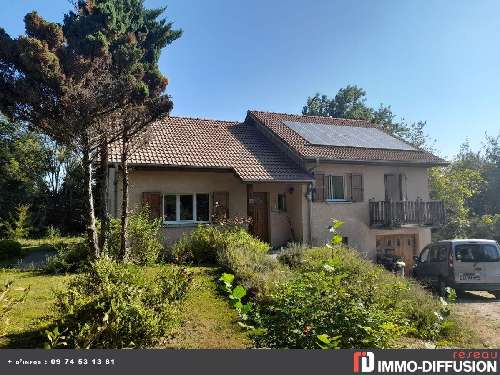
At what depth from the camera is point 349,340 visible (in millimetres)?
3465

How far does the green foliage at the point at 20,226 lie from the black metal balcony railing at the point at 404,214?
1819 centimetres

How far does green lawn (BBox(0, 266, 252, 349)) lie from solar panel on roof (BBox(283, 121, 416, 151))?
39.0 ft

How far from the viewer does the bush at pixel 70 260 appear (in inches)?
376

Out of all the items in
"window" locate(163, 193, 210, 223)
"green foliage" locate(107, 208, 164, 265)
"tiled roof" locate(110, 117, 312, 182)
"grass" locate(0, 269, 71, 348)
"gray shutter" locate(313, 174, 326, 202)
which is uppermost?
"tiled roof" locate(110, 117, 312, 182)

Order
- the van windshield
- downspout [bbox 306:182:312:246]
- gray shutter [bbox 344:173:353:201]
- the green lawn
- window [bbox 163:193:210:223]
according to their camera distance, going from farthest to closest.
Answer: gray shutter [bbox 344:173:353:201]
downspout [bbox 306:182:312:246]
window [bbox 163:193:210:223]
the van windshield
the green lawn

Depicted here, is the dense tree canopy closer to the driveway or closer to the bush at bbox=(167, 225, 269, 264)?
the bush at bbox=(167, 225, 269, 264)

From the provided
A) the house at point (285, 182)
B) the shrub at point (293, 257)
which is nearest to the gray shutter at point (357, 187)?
the house at point (285, 182)

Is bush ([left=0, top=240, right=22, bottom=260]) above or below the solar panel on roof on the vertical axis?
below

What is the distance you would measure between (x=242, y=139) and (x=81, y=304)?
14.2 m

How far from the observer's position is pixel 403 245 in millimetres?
18297

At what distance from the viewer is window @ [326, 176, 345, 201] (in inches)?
674

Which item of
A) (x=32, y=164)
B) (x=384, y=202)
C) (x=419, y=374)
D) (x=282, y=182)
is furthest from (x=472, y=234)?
(x=32, y=164)

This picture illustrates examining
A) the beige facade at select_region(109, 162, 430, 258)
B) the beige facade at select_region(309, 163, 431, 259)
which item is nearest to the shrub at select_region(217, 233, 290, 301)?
the beige facade at select_region(109, 162, 430, 258)

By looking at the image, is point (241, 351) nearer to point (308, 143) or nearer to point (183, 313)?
point (183, 313)
